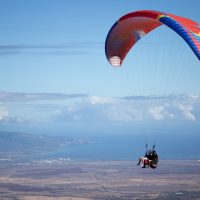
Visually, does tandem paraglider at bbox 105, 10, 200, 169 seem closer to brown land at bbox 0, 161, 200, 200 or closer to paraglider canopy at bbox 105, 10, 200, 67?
paraglider canopy at bbox 105, 10, 200, 67

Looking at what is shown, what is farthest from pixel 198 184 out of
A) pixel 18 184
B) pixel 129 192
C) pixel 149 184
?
pixel 18 184

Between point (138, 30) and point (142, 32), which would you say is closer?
point (138, 30)

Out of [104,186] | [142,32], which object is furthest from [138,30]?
[104,186]

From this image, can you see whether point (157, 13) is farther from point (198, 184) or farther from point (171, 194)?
point (198, 184)

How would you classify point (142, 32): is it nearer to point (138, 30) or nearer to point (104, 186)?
point (138, 30)

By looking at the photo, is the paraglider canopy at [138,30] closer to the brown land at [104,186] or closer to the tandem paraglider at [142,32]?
the tandem paraglider at [142,32]

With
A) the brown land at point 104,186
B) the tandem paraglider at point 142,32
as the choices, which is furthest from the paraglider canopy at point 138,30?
the brown land at point 104,186

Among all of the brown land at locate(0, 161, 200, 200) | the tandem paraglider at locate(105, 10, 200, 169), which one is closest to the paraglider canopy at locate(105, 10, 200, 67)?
the tandem paraglider at locate(105, 10, 200, 169)
